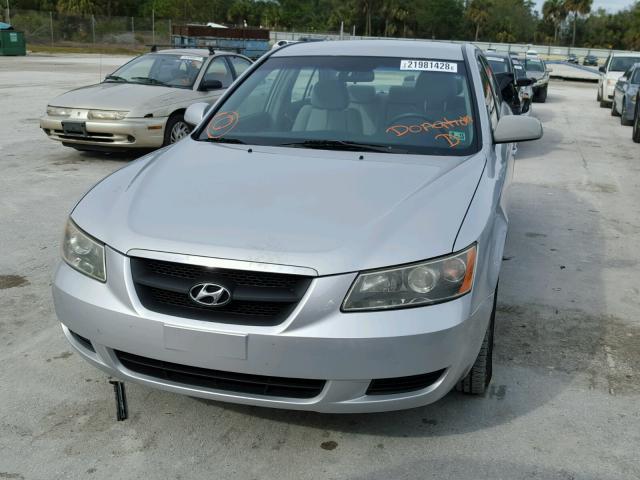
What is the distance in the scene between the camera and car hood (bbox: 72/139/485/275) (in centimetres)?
272

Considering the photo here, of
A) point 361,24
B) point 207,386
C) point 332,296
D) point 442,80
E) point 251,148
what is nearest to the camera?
point 332,296

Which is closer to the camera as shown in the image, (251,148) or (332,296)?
(332,296)

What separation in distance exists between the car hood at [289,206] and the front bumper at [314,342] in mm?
160

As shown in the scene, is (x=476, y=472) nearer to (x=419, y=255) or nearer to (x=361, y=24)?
(x=419, y=255)

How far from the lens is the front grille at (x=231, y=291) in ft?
8.71

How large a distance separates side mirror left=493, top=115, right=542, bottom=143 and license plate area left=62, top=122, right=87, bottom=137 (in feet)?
21.1

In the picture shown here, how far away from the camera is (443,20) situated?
357 feet

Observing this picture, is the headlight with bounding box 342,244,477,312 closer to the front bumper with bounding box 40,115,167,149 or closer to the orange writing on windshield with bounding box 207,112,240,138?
the orange writing on windshield with bounding box 207,112,240,138

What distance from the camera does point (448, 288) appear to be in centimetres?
275

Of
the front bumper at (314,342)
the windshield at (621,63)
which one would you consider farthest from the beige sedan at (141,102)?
the windshield at (621,63)

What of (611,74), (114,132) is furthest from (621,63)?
(114,132)

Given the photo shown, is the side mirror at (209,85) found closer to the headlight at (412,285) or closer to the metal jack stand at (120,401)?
the metal jack stand at (120,401)

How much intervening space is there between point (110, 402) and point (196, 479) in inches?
29.8

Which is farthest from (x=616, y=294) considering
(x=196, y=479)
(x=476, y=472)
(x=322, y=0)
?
(x=322, y=0)
